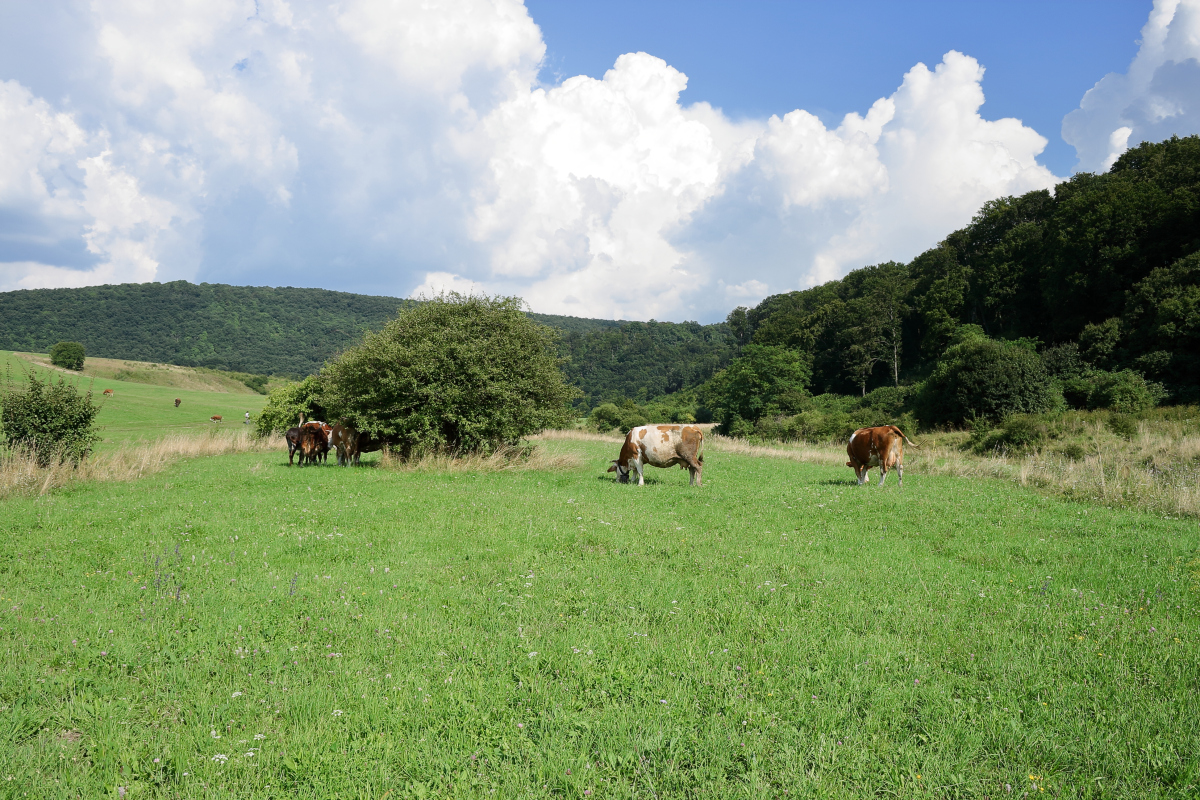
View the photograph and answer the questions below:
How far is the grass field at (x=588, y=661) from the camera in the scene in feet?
12.4

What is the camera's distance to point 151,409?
50.8 metres

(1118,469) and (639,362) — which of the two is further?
(639,362)

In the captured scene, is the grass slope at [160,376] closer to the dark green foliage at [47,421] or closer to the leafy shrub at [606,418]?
the leafy shrub at [606,418]

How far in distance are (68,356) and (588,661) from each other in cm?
9706

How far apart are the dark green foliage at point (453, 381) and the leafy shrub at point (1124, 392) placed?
32695 mm

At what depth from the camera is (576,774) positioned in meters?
3.73

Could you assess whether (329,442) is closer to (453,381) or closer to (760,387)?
(453,381)

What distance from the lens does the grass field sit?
3.79m

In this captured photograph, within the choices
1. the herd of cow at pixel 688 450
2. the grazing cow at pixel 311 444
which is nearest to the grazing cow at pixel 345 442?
the grazing cow at pixel 311 444

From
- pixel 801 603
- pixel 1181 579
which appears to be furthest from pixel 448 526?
pixel 1181 579

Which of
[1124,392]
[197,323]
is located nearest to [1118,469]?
[1124,392]

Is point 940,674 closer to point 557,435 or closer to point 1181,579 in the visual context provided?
point 1181,579

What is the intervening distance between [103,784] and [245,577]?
3843 mm

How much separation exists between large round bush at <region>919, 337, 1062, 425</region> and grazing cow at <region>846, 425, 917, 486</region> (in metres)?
27.9
